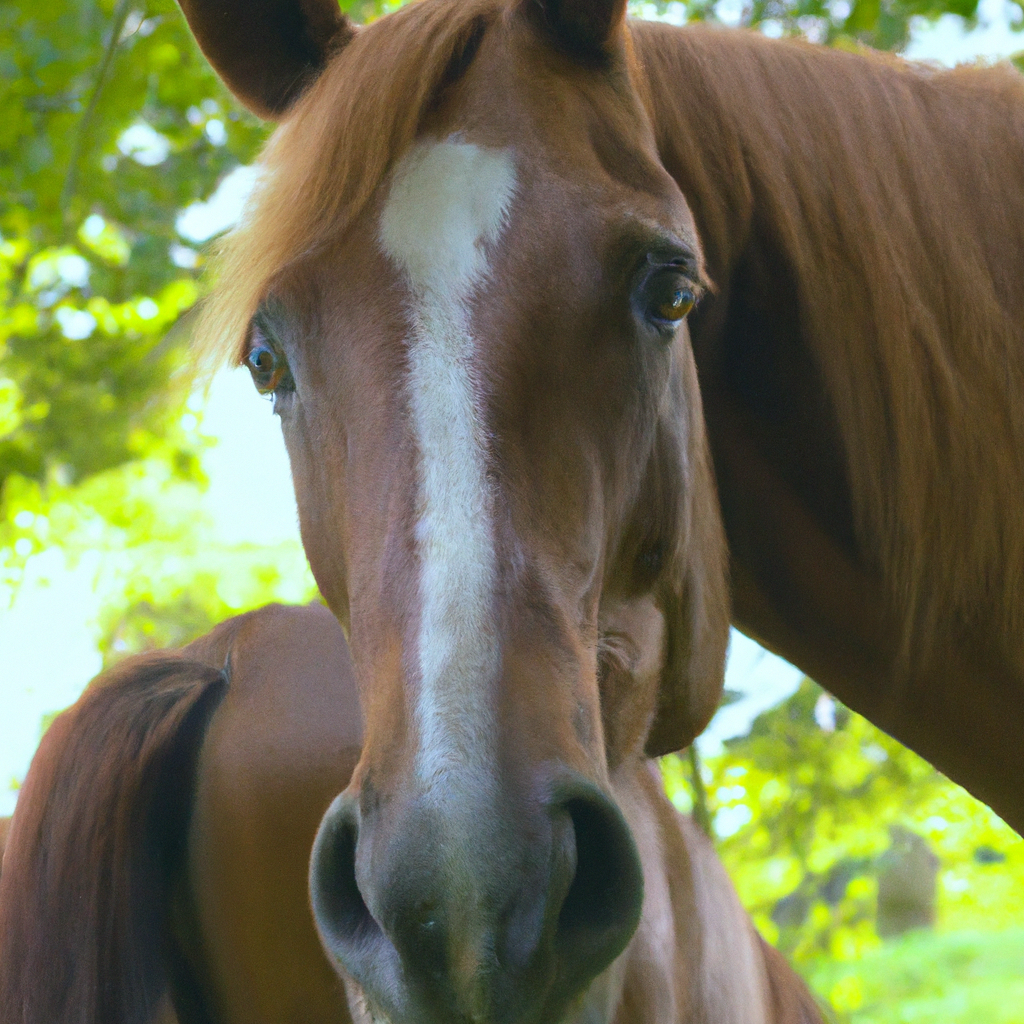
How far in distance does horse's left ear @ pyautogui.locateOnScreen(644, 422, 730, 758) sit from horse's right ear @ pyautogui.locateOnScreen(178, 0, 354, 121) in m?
0.80

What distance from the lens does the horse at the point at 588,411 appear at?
992 millimetres

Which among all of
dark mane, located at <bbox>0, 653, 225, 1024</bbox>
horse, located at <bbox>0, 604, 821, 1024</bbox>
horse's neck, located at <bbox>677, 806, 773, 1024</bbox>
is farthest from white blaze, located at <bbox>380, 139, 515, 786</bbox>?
horse's neck, located at <bbox>677, 806, 773, 1024</bbox>

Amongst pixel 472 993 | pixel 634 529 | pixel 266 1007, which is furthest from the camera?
pixel 266 1007

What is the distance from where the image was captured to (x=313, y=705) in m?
1.78

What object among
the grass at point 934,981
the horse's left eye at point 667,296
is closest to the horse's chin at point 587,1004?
the horse's left eye at point 667,296

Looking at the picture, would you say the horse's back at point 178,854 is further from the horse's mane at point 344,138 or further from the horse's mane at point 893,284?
the horse's mane at point 893,284

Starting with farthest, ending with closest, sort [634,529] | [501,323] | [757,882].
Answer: [757,882] → [634,529] → [501,323]

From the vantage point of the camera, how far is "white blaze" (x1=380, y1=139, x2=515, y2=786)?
0.99 metres

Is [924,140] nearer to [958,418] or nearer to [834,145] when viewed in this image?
[834,145]

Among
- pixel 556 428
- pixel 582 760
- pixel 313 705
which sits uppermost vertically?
pixel 556 428

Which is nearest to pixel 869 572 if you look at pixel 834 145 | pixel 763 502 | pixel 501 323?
pixel 763 502

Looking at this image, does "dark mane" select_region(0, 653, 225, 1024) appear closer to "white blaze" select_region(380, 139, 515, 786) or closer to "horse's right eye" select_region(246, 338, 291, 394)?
"horse's right eye" select_region(246, 338, 291, 394)

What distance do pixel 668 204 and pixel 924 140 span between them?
543 millimetres

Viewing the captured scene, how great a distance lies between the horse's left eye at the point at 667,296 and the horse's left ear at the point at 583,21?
358mm
